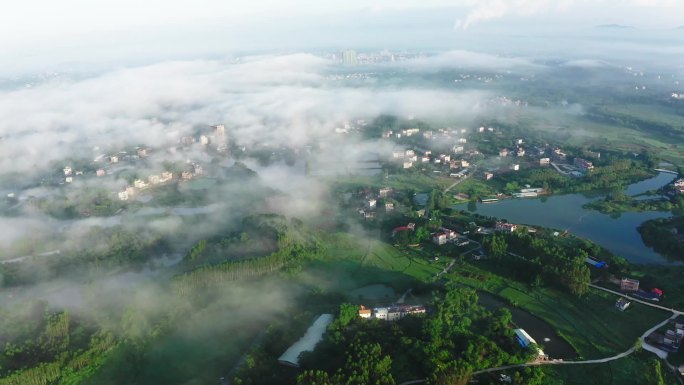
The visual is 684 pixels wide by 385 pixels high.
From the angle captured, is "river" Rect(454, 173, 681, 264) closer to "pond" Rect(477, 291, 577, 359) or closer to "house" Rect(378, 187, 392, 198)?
"house" Rect(378, 187, 392, 198)

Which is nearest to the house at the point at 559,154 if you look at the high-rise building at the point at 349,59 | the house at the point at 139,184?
the house at the point at 139,184

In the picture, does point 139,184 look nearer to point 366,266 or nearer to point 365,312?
point 366,266

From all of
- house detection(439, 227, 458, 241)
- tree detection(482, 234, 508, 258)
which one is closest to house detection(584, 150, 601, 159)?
house detection(439, 227, 458, 241)

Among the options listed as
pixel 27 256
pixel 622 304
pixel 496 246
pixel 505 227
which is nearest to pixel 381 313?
pixel 496 246

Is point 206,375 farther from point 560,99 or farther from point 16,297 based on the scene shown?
point 560,99

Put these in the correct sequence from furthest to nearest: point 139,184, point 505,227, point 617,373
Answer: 1. point 139,184
2. point 505,227
3. point 617,373

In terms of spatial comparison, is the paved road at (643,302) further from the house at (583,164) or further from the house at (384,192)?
the house at (583,164)

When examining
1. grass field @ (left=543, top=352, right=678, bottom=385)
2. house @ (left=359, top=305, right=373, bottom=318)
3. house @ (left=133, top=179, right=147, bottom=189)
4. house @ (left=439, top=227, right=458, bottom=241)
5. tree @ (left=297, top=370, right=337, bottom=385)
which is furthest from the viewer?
house @ (left=133, top=179, right=147, bottom=189)
